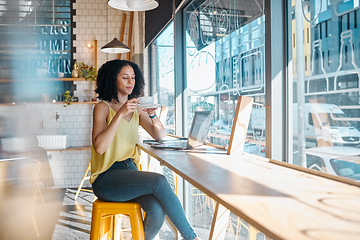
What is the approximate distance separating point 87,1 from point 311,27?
5416 mm

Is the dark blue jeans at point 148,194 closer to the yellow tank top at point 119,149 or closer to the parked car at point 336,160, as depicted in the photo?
the yellow tank top at point 119,149

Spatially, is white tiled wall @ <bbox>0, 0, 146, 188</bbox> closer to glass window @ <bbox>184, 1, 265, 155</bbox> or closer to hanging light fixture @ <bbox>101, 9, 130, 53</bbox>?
hanging light fixture @ <bbox>101, 9, 130, 53</bbox>

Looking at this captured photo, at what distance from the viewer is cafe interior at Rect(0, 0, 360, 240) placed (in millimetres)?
998

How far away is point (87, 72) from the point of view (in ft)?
19.4

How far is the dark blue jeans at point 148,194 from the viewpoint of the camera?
6.05 feet

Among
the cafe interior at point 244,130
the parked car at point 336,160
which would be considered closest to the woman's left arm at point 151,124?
the cafe interior at point 244,130

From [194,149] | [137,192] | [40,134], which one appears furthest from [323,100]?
[40,134]

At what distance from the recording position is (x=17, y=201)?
4113 millimetres

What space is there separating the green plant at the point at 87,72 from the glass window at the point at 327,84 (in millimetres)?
4749

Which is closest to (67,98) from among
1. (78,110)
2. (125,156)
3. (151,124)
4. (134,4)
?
(78,110)

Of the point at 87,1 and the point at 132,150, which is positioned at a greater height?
the point at 87,1

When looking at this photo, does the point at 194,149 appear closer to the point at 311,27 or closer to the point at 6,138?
the point at 311,27

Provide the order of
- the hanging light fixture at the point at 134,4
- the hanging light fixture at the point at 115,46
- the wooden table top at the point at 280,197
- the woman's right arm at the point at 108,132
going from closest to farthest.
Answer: the wooden table top at the point at 280,197 < the woman's right arm at the point at 108,132 < the hanging light fixture at the point at 134,4 < the hanging light fixture at the point at 115,46

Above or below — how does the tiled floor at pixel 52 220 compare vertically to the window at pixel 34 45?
below
